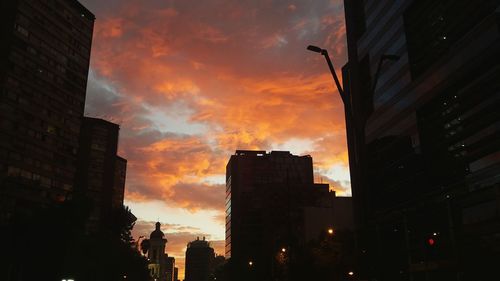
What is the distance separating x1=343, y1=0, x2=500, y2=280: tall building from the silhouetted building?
105m

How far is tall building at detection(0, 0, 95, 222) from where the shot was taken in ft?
275

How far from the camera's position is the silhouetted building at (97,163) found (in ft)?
489

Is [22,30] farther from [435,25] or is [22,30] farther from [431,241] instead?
[431,241]

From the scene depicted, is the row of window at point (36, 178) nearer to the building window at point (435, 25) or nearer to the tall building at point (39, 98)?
the tall building at point (39, 98)

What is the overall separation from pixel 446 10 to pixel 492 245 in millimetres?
24572

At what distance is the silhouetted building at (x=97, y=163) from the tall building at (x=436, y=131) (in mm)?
104975

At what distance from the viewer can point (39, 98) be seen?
91625 mm

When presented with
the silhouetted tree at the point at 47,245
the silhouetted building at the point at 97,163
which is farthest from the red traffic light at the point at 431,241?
the silhouetted building at the point at 97,163

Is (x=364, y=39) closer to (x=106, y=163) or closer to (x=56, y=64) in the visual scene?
(x=56, y=64)

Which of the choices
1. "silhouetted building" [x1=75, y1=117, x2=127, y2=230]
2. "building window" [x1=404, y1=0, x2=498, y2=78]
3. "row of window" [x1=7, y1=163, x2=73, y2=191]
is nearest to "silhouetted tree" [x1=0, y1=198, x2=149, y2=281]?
"row of window" [x1=7, y1=163, x2=73, y2=191]

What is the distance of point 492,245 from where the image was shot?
4162 cm

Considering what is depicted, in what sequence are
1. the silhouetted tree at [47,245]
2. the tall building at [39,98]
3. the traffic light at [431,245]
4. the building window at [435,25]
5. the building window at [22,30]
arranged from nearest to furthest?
the traffic light at [431,245]
the building window at [435,25]
the silhouetted tree at [47,245]
the tall building at [39,98]
the building window at [22,30]

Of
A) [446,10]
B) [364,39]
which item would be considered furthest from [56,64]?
[446,10]

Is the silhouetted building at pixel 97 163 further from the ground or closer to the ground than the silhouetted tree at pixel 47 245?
further from the ground
